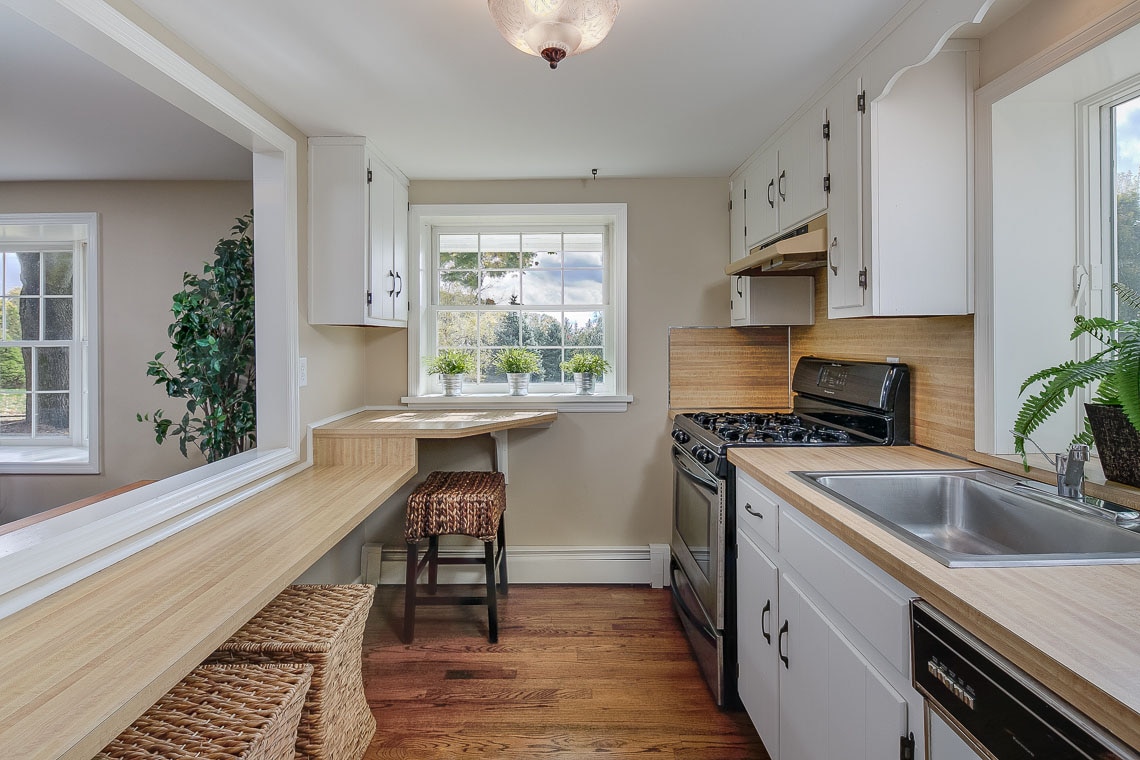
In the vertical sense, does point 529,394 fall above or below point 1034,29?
below

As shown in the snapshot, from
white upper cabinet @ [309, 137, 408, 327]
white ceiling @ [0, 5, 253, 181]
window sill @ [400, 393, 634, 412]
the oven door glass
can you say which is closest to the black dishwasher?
the oven door glass

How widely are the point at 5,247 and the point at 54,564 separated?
3.24 meters

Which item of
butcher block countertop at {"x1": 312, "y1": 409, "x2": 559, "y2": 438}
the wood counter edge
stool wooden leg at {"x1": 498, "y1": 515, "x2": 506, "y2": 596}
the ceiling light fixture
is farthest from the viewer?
stool wooden leg at {"x1": 498, "y1": 515, "x2": 506, "y2": 596}

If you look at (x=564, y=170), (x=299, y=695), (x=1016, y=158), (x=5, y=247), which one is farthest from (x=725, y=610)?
(x=5, y=247)

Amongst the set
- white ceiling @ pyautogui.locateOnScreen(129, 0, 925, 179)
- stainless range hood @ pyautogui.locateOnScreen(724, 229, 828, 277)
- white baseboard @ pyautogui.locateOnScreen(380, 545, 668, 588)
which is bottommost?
white baseboard @ pyautogui.locateOnScreen(380, 545, 668, 588)

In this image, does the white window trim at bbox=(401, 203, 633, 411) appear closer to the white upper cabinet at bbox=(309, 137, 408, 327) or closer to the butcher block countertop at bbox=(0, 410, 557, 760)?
the white upper cabinet at bbox=(309, 137, 408, 327)

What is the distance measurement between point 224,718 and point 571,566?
2.14m

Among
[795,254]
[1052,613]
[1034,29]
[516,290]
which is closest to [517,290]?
[516,290]

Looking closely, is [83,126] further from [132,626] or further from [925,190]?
[925,190]

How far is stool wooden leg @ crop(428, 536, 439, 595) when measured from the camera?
2.61 metres

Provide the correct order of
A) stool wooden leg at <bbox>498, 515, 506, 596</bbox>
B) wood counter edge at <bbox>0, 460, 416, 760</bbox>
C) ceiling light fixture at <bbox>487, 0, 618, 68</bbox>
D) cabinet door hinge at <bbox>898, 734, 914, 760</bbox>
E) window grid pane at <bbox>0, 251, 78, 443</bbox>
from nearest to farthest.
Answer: wood counter edge at <bbox>0, 460, 416, 760</bbox>
cabinet door hinge at <bbox>898, 734, 914, 760</bbox>
ceiling light fixture at <bbox>487, 0, 618, 68</bbox>
stool wooden leg at <bbox>498, 515, 506, 596</bbox>
window grid pane at <bbox>0, 251, 78, 443</bbox>

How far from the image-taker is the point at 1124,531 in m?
1.11

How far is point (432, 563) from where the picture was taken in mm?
2688

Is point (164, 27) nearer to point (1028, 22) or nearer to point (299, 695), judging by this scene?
point (299, 695)
